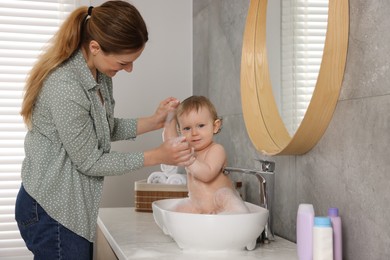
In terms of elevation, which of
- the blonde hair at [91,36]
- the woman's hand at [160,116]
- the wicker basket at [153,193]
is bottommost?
the wicker basket at [153,193]

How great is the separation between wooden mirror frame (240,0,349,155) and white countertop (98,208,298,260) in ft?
0.98

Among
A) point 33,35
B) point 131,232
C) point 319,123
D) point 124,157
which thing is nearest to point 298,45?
point 319,123

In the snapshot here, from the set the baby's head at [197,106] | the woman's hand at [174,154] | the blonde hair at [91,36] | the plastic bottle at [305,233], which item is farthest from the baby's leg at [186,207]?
the blonde hair at [91,36]

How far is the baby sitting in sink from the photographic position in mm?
1625

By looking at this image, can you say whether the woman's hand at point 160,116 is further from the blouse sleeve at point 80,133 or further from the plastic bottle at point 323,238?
the plastic bottle at point 323,238

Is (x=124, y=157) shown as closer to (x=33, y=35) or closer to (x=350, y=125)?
(x=350, y=125)

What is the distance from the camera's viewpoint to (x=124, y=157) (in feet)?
5.40

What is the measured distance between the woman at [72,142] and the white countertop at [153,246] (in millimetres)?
137

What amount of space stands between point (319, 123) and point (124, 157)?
0.57m

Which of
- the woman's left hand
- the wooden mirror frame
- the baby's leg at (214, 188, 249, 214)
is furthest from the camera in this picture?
the woman's left hand

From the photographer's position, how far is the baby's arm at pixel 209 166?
5.36 feet

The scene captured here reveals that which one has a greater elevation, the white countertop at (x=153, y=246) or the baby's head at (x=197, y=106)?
the baby's head at (x=197, y=106)

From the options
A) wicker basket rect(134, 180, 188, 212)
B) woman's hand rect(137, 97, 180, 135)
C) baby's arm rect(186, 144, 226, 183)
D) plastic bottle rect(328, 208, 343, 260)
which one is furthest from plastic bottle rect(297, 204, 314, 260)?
wicker basket rect(134, 180, 188, 212)

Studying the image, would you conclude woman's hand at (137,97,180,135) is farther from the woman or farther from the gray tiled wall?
the gray tiled wall
